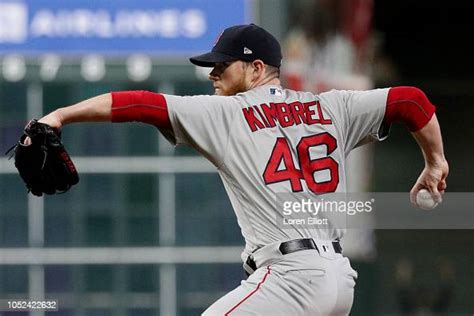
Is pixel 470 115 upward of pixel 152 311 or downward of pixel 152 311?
upward

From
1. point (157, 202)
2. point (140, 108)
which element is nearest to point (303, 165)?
point (140, 108)

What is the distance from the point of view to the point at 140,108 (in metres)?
3.17

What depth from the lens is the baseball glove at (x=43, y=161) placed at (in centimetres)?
311

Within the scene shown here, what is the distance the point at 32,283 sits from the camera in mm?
8805

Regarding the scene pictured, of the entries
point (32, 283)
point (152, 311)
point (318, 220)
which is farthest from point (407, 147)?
point (318, 220)

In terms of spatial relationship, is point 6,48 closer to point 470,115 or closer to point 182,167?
point 182,167

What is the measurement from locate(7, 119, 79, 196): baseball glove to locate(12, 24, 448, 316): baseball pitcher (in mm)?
24

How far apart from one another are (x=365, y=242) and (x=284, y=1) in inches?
74.5

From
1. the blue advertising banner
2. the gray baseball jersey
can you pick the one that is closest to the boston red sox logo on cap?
the gray baseball jersey

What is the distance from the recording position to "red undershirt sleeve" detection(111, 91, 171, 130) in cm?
314

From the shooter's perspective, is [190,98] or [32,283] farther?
[32,283]

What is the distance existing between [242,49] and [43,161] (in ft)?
2.12

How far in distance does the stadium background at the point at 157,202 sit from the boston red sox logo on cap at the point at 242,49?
5.45m

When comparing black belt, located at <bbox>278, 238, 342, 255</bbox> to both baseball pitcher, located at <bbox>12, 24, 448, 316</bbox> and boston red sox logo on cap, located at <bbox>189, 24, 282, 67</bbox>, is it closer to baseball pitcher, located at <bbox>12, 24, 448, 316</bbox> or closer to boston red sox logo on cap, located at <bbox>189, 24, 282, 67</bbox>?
baseball pitcher, located at <bbox>12, 24, 448, 316</bbox>
